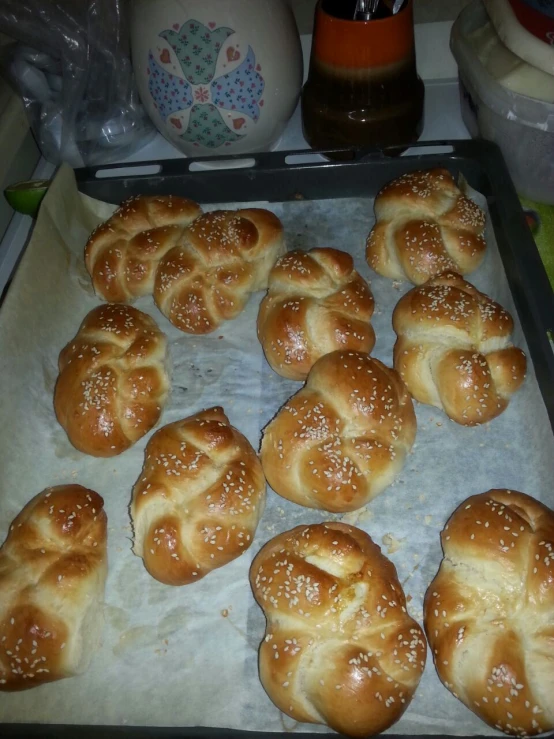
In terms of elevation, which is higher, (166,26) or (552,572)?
(166,26)

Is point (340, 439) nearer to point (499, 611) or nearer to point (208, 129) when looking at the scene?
point (499, 611)

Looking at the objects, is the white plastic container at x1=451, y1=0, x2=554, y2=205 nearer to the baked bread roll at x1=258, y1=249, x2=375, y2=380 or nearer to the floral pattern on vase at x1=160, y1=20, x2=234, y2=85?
the baked bread roll at x1=258, y1=249, x2=375, y2=380

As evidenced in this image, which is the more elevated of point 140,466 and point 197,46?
point 197,46

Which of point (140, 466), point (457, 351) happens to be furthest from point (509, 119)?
point (140, 466)

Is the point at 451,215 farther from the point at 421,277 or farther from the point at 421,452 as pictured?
the point at 421,452

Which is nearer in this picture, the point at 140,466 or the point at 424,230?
the point at 140,466

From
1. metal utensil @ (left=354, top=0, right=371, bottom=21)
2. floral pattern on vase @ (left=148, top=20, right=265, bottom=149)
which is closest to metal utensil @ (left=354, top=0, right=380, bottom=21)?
metal utensil @ (left=354, top=0, right=371, bottom=21)

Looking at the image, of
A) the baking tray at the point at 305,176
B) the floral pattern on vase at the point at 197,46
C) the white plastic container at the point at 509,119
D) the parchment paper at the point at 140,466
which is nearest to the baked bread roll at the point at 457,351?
the parchment paper at the point at 140,466

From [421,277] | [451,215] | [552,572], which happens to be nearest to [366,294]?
[421,277]
